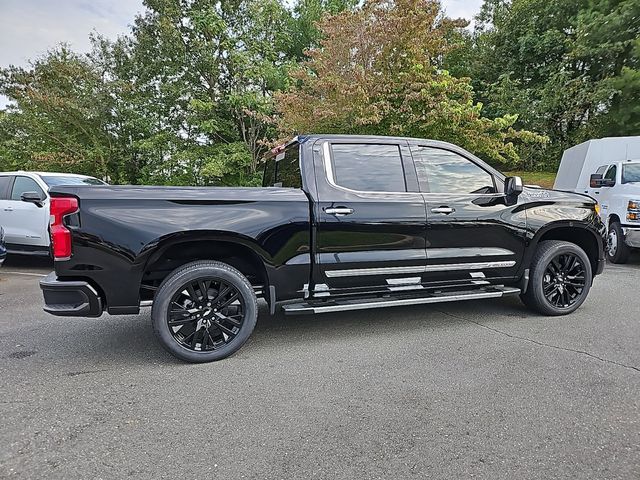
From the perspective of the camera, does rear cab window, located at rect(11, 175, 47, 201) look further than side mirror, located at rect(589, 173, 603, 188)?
No

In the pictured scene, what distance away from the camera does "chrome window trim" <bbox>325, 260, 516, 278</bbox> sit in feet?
12.0

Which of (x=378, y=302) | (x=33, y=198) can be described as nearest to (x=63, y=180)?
(x=33, y=198)

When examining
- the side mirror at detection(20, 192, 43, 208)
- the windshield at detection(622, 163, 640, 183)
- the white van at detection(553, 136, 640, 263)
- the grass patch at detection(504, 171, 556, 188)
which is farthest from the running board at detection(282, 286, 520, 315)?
the grass patch at detection(504, 171, 556, 188)

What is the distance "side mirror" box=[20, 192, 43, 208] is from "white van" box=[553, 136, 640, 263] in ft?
32.3

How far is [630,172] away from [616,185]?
40cm

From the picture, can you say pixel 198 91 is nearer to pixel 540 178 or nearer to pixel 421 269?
pixel 421 269

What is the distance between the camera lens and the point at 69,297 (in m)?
3.08

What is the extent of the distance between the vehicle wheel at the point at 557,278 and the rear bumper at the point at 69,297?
414 centimetres

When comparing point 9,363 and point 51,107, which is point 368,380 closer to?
point 9,363

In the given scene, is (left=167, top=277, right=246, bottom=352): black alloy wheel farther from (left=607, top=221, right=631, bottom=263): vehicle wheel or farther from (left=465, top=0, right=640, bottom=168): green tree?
(left=465, top=0, right=640, bottom=168): green tree

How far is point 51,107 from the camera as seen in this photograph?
13.2 metres

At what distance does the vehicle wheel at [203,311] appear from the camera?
3.20 meters

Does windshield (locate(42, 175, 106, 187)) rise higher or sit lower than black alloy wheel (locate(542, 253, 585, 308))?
higher

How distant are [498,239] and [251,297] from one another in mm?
2501
